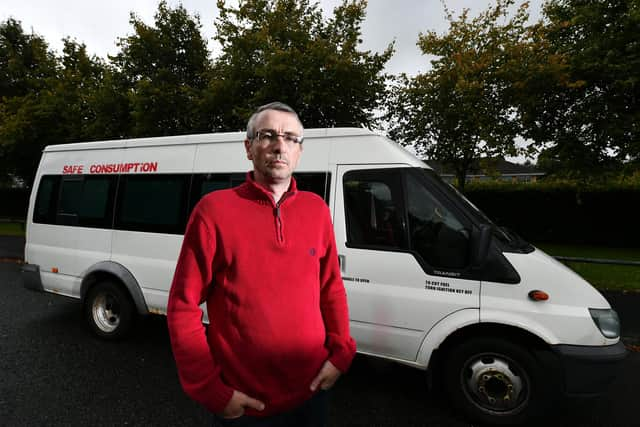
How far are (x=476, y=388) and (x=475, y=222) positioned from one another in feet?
4.46

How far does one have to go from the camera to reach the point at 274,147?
1.33 m

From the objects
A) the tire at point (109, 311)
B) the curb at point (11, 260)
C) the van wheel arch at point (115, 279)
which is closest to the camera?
the van wheel arch at point (115, 279)

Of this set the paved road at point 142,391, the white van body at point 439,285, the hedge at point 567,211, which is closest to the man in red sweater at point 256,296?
the white van body at point 439,285

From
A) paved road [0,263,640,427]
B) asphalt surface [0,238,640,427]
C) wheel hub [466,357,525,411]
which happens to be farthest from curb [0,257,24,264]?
wheel hub [466,357,525,411]

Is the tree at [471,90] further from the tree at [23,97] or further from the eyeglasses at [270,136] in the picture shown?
the tree at [23,97]

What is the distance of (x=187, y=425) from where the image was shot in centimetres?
278

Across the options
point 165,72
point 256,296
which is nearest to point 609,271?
point 256,296

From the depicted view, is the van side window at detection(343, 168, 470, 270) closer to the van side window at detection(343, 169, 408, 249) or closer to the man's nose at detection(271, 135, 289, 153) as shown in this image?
the van side window at detection(343, 169, 408, 249)

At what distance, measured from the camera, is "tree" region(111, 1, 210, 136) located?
12.3m

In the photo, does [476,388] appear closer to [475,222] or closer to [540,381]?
[540,381]

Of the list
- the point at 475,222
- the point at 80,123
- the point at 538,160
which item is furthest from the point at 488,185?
the point at 80,123

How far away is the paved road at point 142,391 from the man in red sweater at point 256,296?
72.6 inches

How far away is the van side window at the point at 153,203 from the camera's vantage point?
12.9 ft

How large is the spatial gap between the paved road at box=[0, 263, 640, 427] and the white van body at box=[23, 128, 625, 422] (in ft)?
1.57
